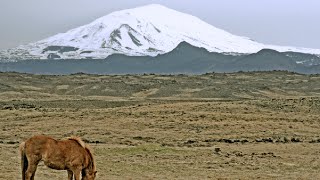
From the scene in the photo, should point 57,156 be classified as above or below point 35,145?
below

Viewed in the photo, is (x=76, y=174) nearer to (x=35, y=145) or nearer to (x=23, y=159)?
(x=35, y=145)

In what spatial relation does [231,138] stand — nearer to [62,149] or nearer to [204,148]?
[204,148]

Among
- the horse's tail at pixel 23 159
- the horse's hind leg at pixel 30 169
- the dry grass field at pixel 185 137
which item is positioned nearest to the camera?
the horse's hind leg at pixel 30 169

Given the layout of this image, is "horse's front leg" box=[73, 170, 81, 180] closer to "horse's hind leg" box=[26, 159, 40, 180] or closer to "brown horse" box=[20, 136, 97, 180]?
"brown horse" box=[20, 136, 97, 180]

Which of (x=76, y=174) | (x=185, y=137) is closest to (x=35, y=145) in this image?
(x=76, y=174)

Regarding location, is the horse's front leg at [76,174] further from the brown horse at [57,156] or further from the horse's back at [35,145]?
the horse's back at [35,145]

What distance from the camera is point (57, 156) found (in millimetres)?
14367

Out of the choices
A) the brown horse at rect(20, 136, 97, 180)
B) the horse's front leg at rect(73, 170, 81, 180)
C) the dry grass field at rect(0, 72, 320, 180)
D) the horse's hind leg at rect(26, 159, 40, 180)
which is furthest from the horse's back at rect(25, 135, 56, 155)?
the dry grass field at rect(0, 72, 320, 180)

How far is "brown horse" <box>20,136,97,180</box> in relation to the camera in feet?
46.4

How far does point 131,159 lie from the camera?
80.5 feet

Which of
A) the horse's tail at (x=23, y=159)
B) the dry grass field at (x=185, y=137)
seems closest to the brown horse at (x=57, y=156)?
the horse's tail at (x=23, y=159)

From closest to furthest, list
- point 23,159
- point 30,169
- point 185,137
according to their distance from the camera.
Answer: point 30,169, point 23,159, point 185,137

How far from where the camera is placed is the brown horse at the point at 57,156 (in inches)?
557

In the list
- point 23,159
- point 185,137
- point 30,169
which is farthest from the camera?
point 185,137
